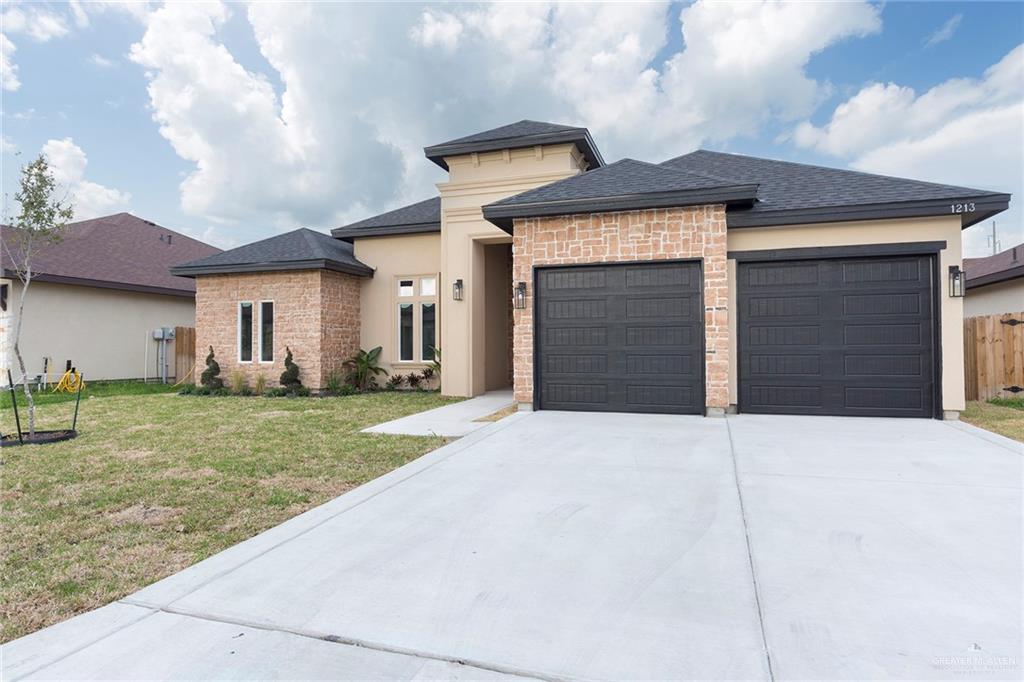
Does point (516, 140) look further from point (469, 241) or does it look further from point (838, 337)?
point (838, 337)

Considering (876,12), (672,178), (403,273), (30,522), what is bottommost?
(30,522)

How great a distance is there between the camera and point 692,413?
850cm

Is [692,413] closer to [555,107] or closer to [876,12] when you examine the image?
[876,12]

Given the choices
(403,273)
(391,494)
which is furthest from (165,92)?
(391,494)

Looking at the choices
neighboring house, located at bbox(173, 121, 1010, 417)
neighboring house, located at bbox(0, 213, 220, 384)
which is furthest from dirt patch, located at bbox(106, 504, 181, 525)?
neighboring house, located at bbox(0, 213, 220, 384)

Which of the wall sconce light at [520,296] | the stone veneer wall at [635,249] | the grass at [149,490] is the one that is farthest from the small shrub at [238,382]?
the wall sconce light at [520,296]

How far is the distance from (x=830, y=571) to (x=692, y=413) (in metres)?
5.67

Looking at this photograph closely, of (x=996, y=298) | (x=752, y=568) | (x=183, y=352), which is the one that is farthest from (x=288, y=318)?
(x=996, y=298)

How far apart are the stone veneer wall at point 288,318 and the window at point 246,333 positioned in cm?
12

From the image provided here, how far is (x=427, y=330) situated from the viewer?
1404 centimetres

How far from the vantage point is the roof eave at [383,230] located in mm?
13570

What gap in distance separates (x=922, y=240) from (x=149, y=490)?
10668mm

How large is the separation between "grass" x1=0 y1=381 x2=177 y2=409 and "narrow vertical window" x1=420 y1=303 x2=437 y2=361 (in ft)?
23.6

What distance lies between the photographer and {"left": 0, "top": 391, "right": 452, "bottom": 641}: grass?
3043 mm
